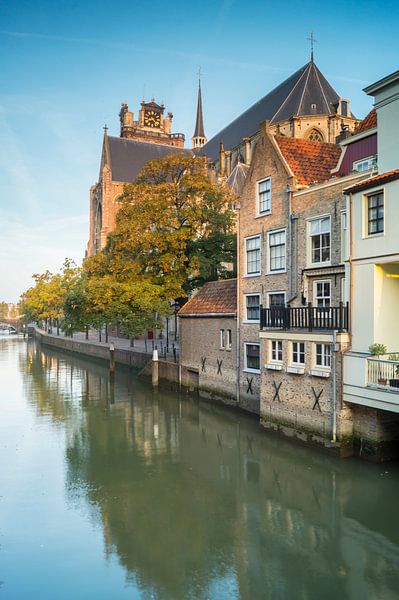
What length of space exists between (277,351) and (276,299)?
3329 millimetres

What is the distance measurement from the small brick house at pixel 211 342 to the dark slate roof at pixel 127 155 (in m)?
55.5

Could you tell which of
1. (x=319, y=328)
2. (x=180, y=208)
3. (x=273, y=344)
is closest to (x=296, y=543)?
(x=319, y=328)

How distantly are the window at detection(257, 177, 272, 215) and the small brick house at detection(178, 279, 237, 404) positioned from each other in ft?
16.2

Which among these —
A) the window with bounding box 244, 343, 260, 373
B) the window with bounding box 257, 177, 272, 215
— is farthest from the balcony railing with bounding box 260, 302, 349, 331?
the window with bounding box 257, 177, 272, 215

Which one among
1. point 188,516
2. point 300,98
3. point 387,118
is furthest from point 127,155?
point 188,516

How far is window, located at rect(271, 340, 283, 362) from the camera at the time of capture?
18.2 m

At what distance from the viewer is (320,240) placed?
1830 centimetres

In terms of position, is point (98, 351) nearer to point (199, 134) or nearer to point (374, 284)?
point (374, 284)

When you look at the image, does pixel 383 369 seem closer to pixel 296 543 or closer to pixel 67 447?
pixel 296 543

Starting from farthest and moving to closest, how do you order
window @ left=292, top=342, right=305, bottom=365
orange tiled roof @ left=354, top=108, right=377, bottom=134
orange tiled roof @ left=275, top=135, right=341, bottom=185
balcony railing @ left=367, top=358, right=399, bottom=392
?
orange tiled roof @ left=275, top=135, right=341, bottom=185 → orange tiled roof @ left=354, top=108, right=377, bottom=134 → window @ left=292, top=342, right=305, bottom=365 → balcony railing @ left=367, top=358, right=399, bottom=392

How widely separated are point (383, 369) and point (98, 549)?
29.3 feet

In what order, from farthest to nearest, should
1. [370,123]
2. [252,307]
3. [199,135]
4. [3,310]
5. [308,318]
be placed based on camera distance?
[3,310], [199,135], [252,307], [370,123], [308,318]

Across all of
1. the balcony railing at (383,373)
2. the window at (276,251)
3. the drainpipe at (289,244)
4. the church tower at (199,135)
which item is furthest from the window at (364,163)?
the church tower at (199,135)

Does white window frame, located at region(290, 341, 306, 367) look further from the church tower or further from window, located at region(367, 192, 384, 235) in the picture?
the church tower
